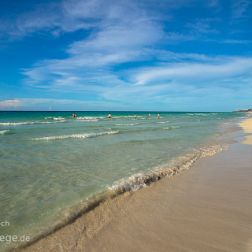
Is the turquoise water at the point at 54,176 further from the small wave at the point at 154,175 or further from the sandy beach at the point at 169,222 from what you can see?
the sandy beach at the point at 169,222

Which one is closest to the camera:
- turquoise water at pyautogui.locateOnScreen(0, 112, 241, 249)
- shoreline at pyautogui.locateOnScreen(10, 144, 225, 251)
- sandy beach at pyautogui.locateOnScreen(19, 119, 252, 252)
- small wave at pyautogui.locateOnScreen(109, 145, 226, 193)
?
sandy beach at pyautogui.locateOnScreen(19, 119, 252, 252)

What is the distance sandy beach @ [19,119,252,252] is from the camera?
402cm

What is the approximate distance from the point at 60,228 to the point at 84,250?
85cm

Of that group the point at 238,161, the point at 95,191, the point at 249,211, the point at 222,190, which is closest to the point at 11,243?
the point at 95,191

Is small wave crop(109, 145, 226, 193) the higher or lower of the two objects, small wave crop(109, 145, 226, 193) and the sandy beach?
the higher

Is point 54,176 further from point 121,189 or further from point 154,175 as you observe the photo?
point 154,175

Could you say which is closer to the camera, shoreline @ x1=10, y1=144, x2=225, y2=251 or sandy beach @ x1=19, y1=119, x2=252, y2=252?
sandy beach @ x1=19, y1=119, x2=252, y2=252

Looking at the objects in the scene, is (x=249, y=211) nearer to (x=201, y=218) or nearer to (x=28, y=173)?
(x=201, y=218)

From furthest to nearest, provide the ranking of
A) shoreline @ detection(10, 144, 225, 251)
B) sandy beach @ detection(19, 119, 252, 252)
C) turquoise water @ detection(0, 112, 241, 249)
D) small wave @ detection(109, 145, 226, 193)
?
small wave @ detection(109, 145, 226, 193) → turquoise water @ detection(0, 112, 241, 249) → shoreline @ detection(10, 144, 225, 251) → sandy beach @ detection(19, 119, 252, 252)

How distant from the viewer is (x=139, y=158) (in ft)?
35.8

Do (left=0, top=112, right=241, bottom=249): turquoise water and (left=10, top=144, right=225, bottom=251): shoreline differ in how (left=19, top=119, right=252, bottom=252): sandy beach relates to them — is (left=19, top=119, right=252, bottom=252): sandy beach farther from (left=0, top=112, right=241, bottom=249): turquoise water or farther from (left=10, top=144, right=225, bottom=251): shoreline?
(left=0, top=112, right=241, bottom=249): turquoise water

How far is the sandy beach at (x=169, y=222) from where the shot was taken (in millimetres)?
4023

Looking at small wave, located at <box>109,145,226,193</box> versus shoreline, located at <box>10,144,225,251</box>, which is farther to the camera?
small wave, located at <box>109,145,226,193</box>

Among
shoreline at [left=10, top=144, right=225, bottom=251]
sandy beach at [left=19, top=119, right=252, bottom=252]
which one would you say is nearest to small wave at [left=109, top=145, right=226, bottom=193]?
shoreline at [left=10, top=144, right=225, bottom=251]
